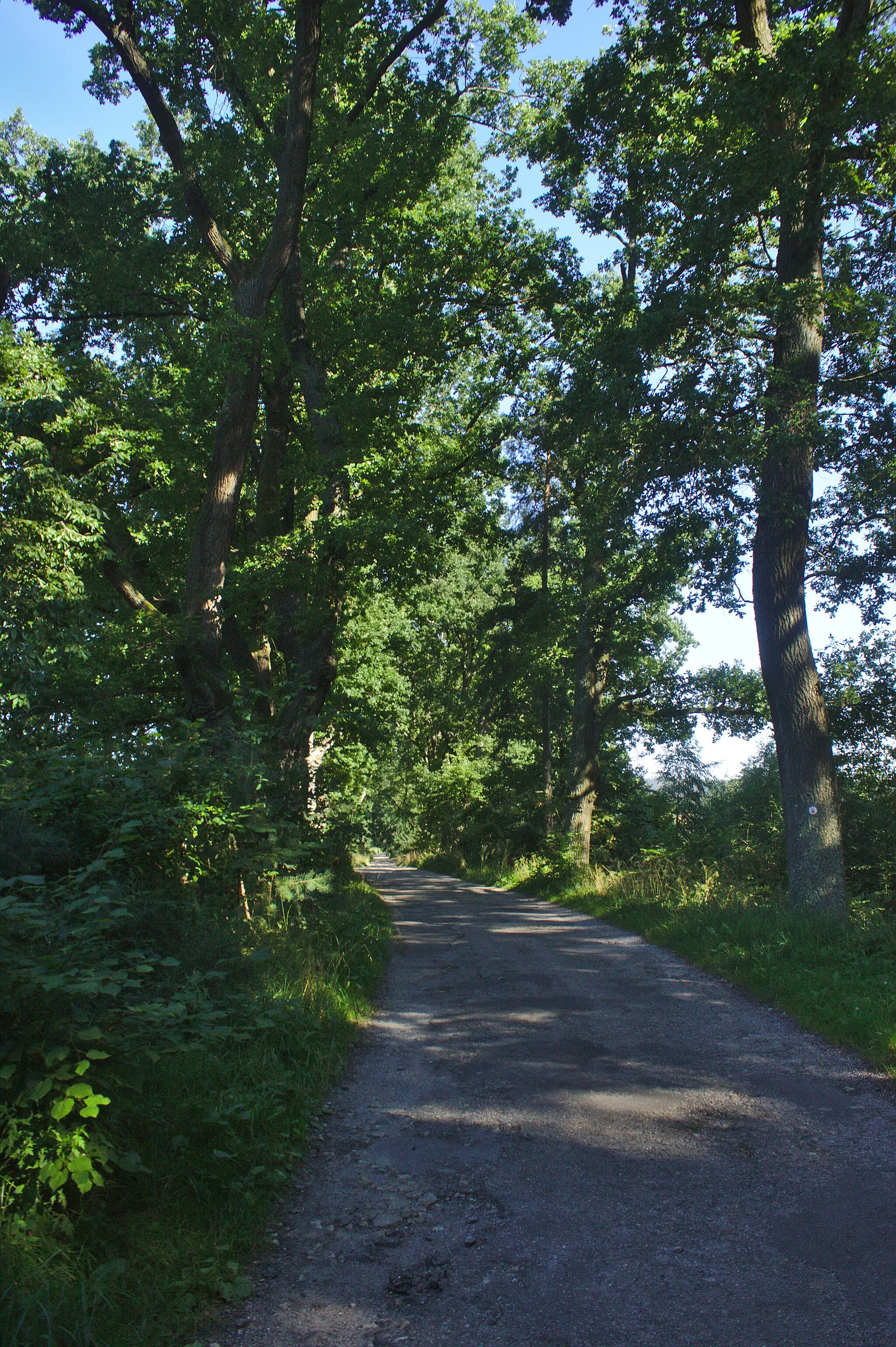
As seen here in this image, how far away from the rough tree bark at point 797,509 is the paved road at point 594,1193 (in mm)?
3916

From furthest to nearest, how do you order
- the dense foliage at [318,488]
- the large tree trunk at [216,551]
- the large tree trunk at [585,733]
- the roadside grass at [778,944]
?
1. the large tree trunk at [585,733]
2. the large tree trunk at [216,551]
3. the roadside grass at [778,944]
4. the dense foliage at [318,488]

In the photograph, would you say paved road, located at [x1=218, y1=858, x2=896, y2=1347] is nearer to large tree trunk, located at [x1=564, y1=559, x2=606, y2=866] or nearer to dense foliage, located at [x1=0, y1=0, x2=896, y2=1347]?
dense foliage, located at [x1=0, y1=0, x2=896, y2=1347]

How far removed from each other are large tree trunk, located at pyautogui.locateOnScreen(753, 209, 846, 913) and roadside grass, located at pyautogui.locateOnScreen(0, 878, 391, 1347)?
6.76 meters

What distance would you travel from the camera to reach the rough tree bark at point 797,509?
10.4 metres

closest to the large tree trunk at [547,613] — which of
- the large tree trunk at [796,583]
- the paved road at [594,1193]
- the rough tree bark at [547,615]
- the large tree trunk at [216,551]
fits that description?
the rough tree bark at [547,615]

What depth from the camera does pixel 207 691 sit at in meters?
13.2

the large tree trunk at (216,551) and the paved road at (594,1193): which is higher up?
the large tree trunk at (216,551)

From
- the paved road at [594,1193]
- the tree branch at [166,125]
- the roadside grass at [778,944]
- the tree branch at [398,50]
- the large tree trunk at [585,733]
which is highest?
the tree branch at [398,50]

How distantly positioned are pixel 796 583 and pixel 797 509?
1.08 meters

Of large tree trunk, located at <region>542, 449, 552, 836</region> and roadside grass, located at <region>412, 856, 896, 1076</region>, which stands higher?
large tree trunk, located at <region>542, 449, 552, 836</region>

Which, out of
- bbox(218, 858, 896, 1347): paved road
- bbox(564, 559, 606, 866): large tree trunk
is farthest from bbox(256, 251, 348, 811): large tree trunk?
bbox(564, 559, 606, 866): large tree trunk

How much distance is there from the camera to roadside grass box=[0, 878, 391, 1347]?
2.82 m

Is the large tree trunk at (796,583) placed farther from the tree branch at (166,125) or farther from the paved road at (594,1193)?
the tree branch at (166,125)

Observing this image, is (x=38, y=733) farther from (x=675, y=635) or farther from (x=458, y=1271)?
(x=675, y=635)
